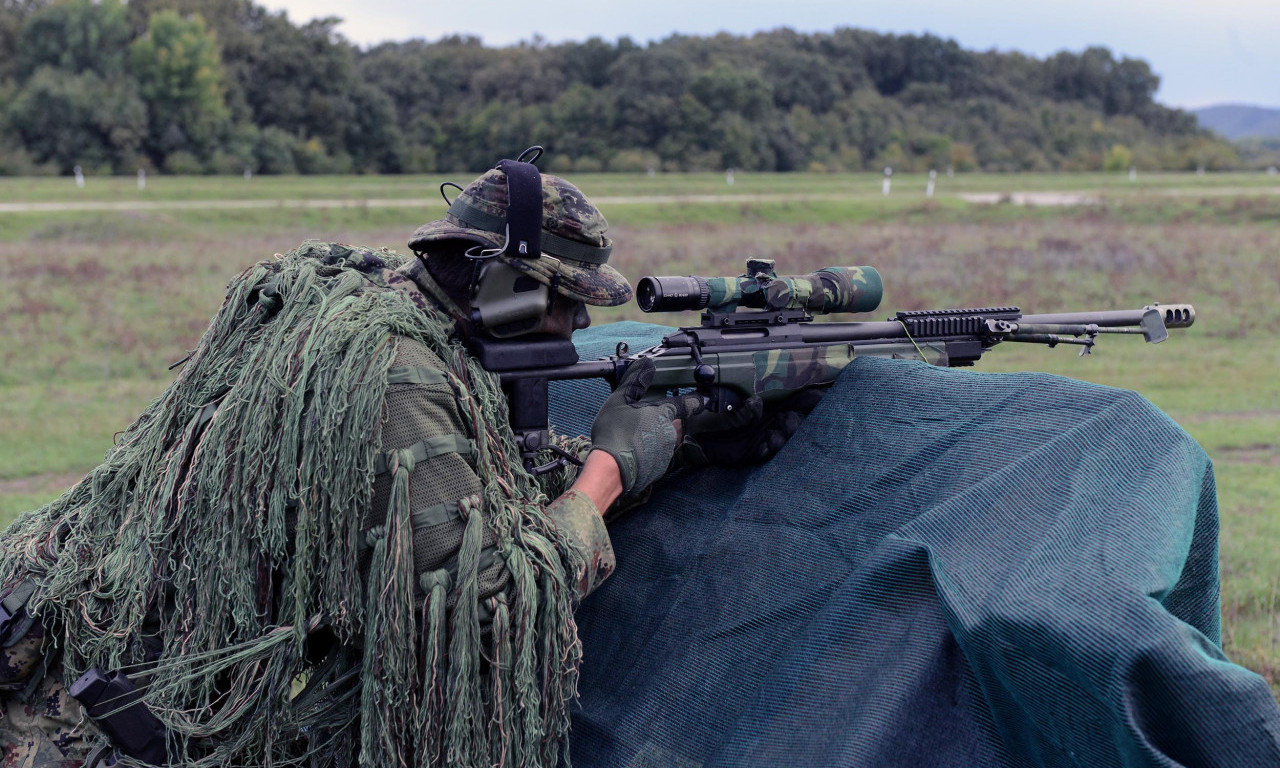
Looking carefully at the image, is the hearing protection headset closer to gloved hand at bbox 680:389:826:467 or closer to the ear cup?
the ear cup

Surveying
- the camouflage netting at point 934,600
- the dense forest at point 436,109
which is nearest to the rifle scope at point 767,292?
the camouflage netting at point 934,600

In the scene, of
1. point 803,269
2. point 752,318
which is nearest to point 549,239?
point 752,318

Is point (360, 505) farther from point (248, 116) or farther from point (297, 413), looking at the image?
point (248, 116)

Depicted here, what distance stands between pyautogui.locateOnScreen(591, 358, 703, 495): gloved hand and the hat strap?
1.35ft

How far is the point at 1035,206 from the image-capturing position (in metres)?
29.7

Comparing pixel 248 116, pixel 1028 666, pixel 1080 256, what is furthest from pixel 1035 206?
pixel 248 116

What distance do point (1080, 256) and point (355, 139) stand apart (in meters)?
37.5

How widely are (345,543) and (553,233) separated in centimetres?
110

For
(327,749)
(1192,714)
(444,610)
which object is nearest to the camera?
(1192,714)

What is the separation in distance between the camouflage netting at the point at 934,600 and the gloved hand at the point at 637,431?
0.32 metres

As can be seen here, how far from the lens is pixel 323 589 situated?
2.86 metres

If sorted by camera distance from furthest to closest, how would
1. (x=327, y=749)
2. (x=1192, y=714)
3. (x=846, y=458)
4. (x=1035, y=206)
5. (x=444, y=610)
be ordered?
(x=1035, y=206) < (x=846, y=458) < (x=327, y=749) < (x=444, y=610) < (x=1192, y=714)

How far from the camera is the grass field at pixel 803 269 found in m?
8.93

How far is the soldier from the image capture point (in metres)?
2.81
